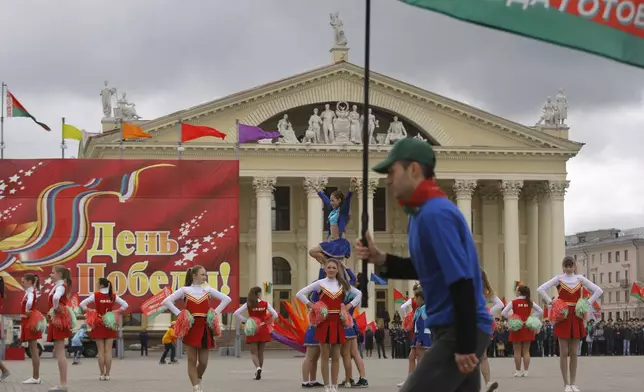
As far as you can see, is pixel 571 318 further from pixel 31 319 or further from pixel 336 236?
pixel 31 319

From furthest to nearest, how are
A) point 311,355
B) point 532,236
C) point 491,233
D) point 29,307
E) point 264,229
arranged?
point 491,233
point 532,236
point 264,229
point 29,307
point 311,355

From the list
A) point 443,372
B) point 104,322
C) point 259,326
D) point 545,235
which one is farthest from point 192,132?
point 443,372

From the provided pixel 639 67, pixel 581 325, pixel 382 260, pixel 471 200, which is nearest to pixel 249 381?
pixel 581 325

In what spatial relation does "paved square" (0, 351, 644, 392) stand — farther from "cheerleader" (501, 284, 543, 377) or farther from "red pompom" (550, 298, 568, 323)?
"red pompom" (550, 298, 568, 323)

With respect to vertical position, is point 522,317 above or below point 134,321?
above

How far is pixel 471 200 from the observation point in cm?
7575

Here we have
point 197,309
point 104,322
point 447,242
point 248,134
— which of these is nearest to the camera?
point 447,242

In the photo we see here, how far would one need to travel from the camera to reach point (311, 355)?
20547 millimetres

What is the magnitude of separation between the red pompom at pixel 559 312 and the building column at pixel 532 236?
186ft

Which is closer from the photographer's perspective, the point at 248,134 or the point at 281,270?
the point at 248,134

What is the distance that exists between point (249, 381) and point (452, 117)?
163ft

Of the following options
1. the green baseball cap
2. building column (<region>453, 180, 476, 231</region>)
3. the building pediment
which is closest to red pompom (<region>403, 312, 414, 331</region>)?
the green baseball cap

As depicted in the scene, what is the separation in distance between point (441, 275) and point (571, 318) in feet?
40.1

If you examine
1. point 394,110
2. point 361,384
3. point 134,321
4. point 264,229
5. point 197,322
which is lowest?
point 134,321
